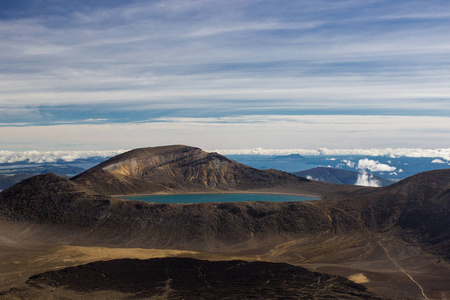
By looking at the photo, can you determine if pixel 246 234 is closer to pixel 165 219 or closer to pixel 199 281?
pixel 165 219

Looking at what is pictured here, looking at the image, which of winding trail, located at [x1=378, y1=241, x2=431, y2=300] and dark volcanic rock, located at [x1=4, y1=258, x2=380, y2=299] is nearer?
dark volcanic rock, located at [x1=4, y1=258, x2=380, y2=299]

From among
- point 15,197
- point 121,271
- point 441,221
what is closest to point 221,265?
point 121,271

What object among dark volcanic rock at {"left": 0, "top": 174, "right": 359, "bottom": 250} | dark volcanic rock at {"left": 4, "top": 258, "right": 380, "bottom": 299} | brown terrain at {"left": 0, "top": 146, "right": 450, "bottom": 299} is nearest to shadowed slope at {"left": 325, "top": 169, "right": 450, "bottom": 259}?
brown terrain at {"left": 0, "top": 146, "right": 450, "bottom": 299}

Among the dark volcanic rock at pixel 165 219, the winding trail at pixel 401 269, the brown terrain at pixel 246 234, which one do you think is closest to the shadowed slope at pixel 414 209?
the brown terrain at pixel 246 234

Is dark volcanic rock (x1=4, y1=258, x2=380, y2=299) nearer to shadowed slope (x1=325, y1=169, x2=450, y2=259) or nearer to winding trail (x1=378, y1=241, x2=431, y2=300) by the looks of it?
winding trail (x1=378, y1=241, x2=431, y2=300)

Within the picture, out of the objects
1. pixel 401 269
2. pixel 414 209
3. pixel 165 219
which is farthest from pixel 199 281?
pixel 414 209
